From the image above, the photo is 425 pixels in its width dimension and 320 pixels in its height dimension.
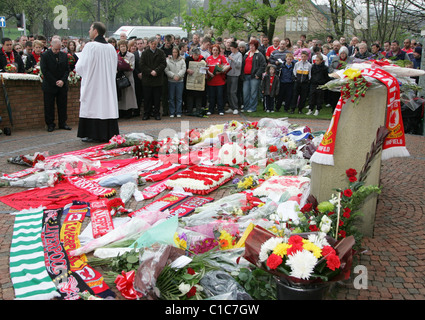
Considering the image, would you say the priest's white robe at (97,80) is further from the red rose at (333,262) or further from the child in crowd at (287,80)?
the red rose at (333,262)

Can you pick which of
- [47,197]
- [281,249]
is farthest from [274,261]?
[47,197]

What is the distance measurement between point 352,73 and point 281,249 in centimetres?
236

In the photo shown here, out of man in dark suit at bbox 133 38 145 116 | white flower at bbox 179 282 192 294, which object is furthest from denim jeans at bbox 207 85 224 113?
white flower at bbox 179 282 192 294

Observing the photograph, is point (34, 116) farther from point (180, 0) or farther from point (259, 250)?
point (180, 0)

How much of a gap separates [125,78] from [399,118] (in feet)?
29.6

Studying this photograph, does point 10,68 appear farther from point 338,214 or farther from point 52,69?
point 338,214

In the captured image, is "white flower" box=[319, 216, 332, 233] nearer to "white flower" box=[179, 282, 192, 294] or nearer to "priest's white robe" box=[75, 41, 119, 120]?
"white flower" box=[179, 282, 192, 294]

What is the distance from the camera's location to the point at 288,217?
14.7 ft

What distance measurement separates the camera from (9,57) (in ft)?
41.3

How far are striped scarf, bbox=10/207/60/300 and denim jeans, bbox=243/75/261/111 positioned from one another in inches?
377

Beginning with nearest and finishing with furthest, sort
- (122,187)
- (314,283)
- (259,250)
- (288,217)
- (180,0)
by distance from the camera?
(314,283)
(259,250)
(288,217)
(122,187)
(180,0)

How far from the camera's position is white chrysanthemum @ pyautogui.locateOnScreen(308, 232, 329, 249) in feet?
11.5

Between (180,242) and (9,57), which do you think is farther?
Result: (9,57)

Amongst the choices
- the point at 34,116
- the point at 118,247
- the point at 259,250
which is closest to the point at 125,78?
the point at 34,116
